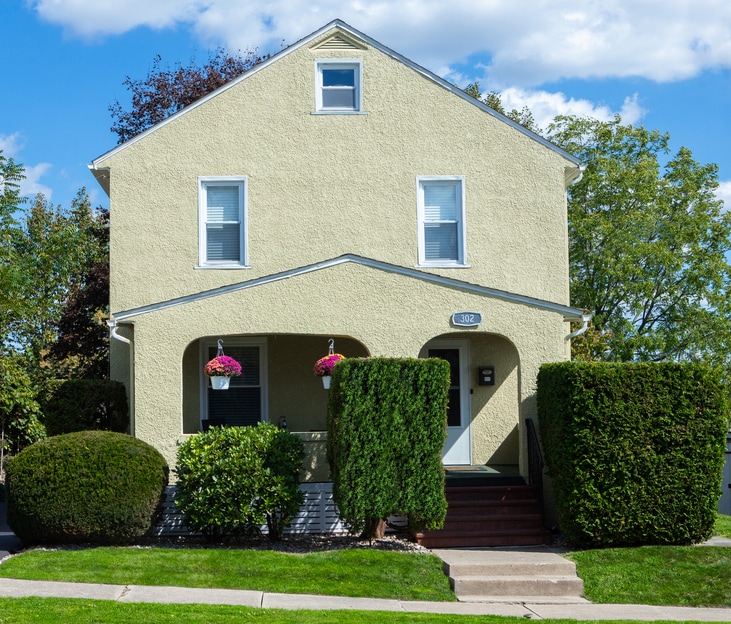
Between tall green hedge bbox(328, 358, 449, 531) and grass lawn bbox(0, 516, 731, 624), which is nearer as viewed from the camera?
grass lawn bbox(0, 516, 731, 624)

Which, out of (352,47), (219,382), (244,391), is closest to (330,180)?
(352,47)

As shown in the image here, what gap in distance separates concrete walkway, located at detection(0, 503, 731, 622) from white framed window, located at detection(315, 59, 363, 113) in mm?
9272

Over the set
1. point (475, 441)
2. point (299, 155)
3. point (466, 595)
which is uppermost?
point (299, 155)

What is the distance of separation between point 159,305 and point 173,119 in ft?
13.0

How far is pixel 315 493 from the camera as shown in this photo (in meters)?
14.5

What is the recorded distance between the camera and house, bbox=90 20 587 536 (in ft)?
54.0

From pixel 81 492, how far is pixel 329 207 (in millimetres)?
6837

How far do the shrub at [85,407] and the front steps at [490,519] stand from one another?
5618mm

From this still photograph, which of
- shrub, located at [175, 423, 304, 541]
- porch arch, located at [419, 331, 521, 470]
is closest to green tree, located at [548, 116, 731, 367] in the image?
porch arch, located at [419, 331, 521, 470]

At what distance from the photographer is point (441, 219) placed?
55.7ft

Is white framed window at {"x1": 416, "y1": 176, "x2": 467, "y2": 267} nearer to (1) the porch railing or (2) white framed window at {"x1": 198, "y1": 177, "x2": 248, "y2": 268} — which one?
(2) white framed window at {"x1": 198, "y1": 177, "x2": 248, "y2": 268}

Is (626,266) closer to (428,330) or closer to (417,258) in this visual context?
(417,258)

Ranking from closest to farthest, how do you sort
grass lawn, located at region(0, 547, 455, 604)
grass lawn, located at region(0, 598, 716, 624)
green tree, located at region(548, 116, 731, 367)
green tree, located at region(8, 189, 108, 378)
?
grass lawn, located at region(0, 598, 716, 624), grass lawn, located at region(0, 547, 455, 604), green tree, located at region(8, 189, 108, 378), green tree, located at region(548, 116, 731, 367)

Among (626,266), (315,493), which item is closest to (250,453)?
(315,493)
